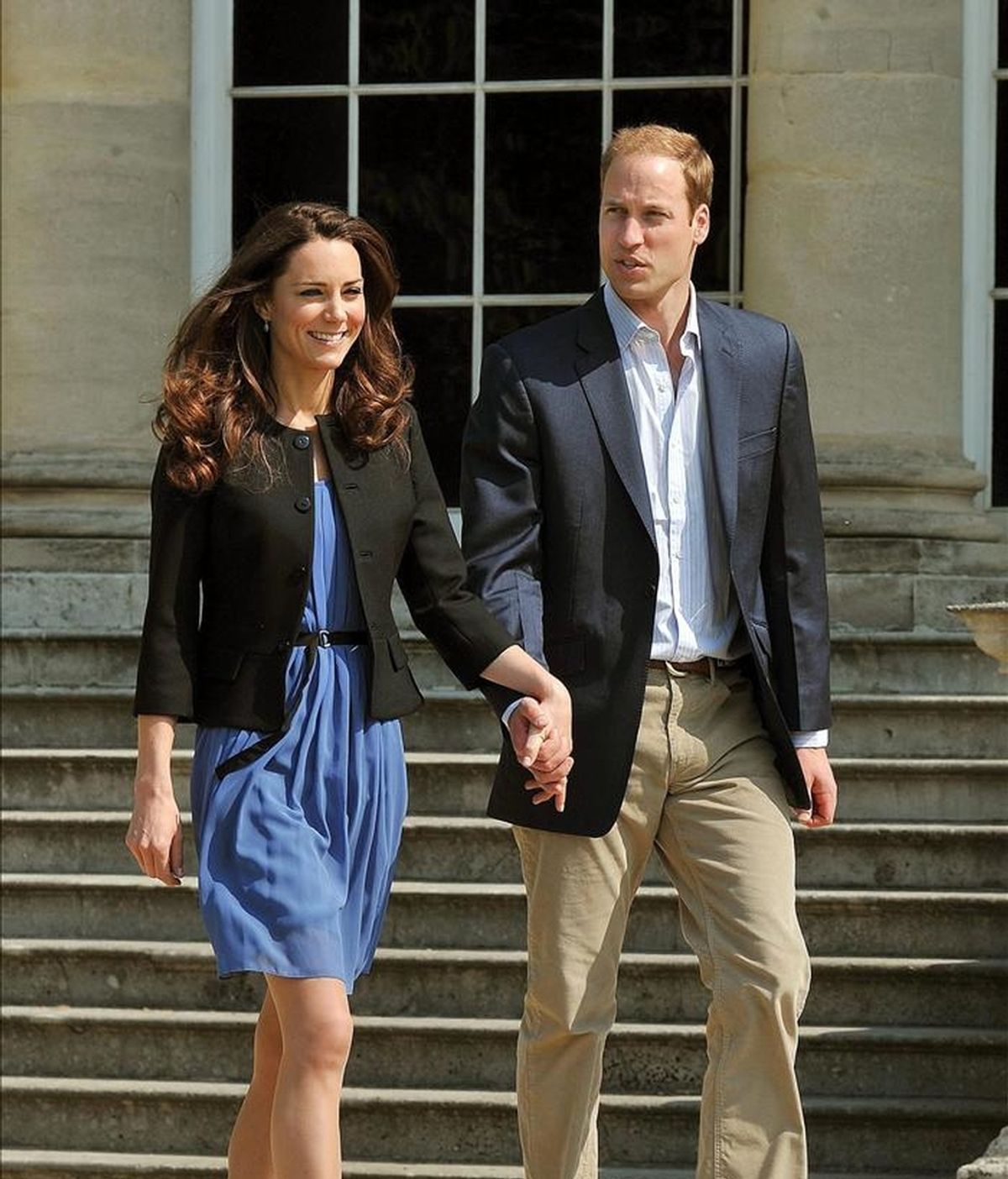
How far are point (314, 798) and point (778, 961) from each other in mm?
869

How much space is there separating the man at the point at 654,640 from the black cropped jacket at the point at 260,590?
165mm

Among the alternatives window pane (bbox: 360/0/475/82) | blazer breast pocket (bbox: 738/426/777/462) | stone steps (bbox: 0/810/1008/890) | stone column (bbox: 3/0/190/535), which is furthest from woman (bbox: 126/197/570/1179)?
window pane (bbox: 360/0/475/82)

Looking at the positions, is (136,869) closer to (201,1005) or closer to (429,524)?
(201,1005)

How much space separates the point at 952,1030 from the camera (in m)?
6.84

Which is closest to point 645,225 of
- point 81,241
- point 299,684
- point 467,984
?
Answer: point 299,684

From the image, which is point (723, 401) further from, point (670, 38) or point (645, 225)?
point (670, 38)

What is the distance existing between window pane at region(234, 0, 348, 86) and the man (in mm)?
4210

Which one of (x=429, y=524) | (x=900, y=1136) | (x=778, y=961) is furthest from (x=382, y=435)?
(x=900, y=1136)

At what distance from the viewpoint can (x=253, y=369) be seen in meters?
4.95

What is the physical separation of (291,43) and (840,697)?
2.99m

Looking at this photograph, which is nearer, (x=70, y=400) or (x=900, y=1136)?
(x=900, y=1136)

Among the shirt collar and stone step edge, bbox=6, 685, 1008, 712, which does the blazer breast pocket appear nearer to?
the shirt collar

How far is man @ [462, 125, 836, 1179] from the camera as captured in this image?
4938 mm

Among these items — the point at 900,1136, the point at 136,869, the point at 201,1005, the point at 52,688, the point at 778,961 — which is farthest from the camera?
the point at 52,688
